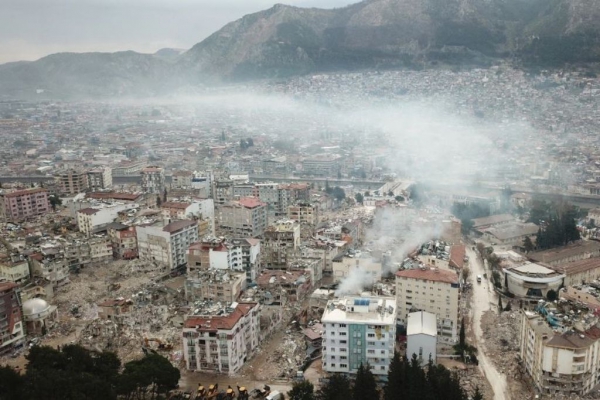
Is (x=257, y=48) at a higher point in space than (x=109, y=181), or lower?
higher

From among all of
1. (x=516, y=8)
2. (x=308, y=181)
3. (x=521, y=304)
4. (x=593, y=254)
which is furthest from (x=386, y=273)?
(x=516, y=8)

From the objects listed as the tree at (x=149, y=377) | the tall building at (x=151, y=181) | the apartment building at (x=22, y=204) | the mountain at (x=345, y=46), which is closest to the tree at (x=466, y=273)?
the tree at (x=149, y=377)

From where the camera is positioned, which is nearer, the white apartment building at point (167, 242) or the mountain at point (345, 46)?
the white apartment building at point (167, 242)

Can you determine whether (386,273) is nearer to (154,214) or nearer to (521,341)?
(521,341)

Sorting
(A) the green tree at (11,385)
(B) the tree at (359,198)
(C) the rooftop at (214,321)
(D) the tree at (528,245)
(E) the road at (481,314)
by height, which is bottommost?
(E) the road at (481,314)

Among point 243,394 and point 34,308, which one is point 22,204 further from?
point 243,394

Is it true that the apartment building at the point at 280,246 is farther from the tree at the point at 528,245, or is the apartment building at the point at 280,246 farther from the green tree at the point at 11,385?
the green tree at the point at 11,385

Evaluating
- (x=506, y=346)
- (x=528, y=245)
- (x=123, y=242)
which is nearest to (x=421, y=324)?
(x=506, y=346)
